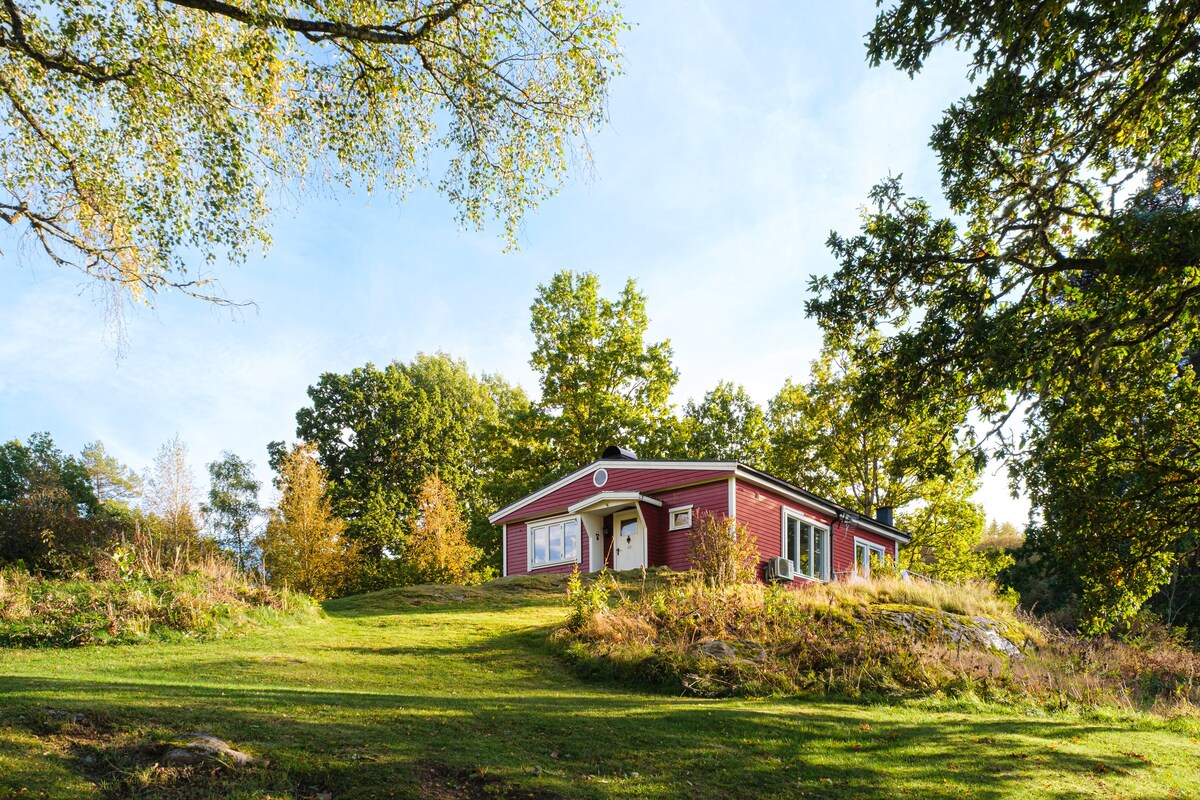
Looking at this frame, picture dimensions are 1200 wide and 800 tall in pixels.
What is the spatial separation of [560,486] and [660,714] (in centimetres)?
2126

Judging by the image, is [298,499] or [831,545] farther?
[298,499]

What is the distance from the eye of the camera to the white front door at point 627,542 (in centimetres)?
2797

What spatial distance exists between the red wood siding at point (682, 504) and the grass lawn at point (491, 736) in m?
13.2

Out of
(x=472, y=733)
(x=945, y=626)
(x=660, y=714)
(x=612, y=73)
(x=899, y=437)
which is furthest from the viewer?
(x=899, y=437)

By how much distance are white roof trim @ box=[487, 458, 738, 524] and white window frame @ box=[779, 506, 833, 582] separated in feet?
11.9

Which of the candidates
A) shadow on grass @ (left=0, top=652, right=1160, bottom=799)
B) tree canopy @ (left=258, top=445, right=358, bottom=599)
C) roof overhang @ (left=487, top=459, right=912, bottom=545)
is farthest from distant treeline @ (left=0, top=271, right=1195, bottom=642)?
shadow on grass @ (left=0, top=652, right=1160, bottom=799)

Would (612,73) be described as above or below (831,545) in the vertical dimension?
above

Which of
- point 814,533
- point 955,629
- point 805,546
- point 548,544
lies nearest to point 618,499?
point 548,544

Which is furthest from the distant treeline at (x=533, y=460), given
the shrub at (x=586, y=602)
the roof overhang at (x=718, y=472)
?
the shrub at (x=586, y=602)

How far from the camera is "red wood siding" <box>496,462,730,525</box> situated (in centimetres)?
2727

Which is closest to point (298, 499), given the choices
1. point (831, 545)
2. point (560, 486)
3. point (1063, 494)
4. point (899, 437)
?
point (560, 486)

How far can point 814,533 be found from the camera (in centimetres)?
2992

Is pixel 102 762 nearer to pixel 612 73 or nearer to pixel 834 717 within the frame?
pixel 834 717

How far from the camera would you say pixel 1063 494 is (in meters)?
13.4
